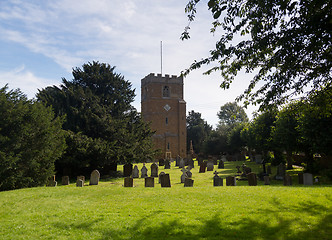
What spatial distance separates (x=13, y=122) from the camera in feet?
46.6

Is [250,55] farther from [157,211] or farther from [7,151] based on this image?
[7,151]

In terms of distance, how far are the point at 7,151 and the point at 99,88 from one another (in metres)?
12.6

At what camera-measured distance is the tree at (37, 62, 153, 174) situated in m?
20.3

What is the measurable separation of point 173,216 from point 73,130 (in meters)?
16.4

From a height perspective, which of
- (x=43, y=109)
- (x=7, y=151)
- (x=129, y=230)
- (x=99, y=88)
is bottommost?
(x=129, y=230)

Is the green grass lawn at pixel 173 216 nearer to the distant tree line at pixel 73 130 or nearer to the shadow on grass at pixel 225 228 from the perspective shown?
the shadow on grass at pixel 225 228

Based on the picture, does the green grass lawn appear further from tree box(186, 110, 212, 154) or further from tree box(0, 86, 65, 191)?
tree box(186, 110, 212, 154)

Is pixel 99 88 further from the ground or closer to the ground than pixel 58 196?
further from the ground

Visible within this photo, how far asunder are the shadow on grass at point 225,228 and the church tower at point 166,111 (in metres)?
40.2

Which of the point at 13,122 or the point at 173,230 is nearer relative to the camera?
the point at 173,230

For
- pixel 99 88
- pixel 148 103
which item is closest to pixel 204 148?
pixel 148 103

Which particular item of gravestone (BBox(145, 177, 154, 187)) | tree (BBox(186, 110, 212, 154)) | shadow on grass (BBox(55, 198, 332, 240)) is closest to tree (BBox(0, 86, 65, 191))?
gravestone (BBox(145, 177, 154, 187))

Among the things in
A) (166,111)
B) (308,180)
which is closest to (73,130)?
(308,180)

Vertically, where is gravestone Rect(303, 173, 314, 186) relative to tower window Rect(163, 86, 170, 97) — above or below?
below
